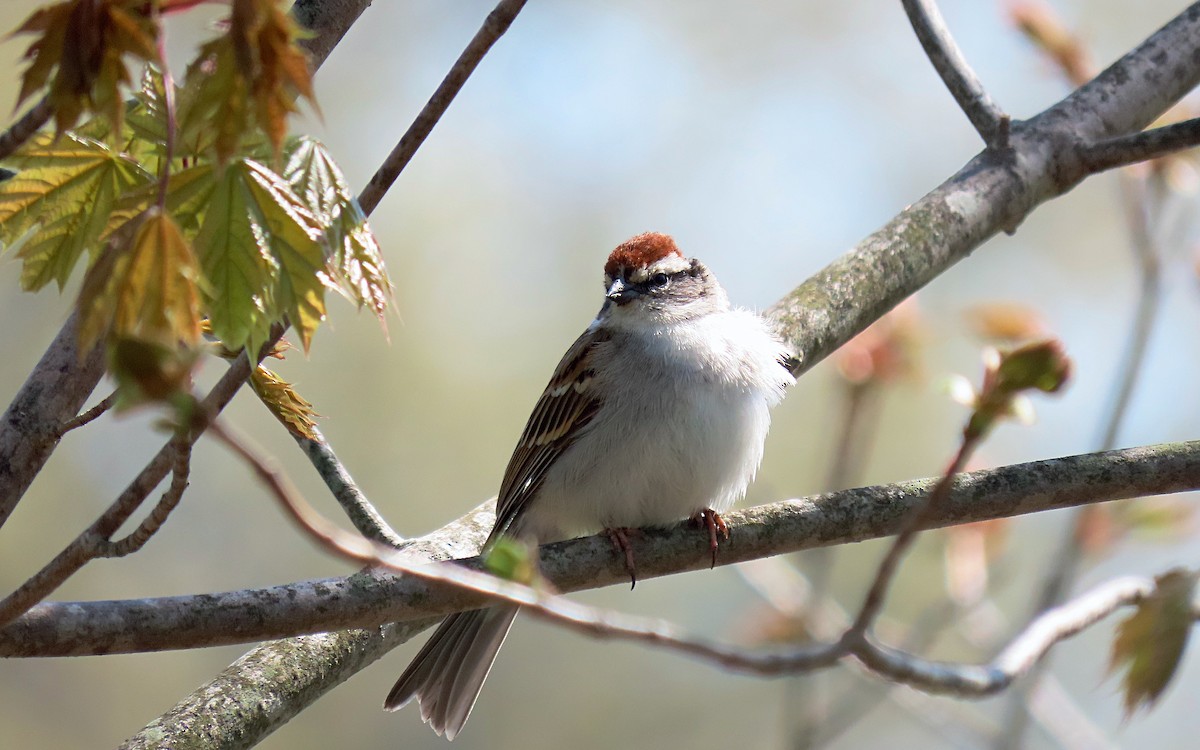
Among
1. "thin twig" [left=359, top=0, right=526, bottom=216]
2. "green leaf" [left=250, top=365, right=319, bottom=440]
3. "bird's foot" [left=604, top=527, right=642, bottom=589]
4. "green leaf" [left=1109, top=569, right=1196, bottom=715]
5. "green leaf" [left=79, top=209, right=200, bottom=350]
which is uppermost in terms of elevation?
"thin twig" [left=359, top=0, right=526, bottom=216]

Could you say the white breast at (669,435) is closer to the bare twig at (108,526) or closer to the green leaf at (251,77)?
the bare twig at (108,526)

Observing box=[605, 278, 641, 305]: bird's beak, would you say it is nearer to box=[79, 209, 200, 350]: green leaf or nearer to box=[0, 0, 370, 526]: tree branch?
box=[0, 0, 370, 526]: tree branch

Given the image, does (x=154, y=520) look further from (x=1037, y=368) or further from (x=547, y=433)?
(x=547, y=433)

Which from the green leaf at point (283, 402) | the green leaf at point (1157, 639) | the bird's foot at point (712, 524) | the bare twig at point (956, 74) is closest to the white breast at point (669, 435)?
the bird's foot at point (712, 524)

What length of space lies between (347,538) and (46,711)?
6.59 meters

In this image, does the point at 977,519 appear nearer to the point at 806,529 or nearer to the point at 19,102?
the point at 806,529

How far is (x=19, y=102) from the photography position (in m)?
1.47

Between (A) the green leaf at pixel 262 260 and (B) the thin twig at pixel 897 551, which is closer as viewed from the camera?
(B) the thin twig at pixel 897 551

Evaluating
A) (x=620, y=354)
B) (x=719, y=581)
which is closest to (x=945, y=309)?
(x=719, y=581)

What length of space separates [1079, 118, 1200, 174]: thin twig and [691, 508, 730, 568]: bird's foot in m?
1.29

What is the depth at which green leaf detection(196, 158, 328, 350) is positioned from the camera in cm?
172

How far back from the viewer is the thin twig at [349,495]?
2.78 m

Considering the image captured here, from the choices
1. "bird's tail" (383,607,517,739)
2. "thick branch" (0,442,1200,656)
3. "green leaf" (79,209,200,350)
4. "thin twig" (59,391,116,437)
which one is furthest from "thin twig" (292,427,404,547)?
"green leaf" (79,209,200,350)

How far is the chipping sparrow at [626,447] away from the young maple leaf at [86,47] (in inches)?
70.2
